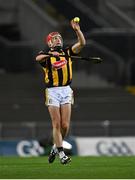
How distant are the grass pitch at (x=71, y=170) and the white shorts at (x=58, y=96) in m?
1.07

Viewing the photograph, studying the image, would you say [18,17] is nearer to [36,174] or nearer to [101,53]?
[101,53]

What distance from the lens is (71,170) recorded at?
13289 mm

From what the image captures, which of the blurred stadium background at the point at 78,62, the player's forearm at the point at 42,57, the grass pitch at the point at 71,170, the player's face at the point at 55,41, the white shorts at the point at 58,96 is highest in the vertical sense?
the player's face at the point at 55,41

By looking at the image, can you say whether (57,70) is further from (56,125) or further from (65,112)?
(56,125)

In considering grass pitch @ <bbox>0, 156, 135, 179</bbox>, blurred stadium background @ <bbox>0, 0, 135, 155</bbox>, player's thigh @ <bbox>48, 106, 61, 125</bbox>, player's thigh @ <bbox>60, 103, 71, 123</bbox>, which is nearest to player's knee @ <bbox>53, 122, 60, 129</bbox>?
player's thigh @ <bbox>48, 106, 61, 125</bbox>

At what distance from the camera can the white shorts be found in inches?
568

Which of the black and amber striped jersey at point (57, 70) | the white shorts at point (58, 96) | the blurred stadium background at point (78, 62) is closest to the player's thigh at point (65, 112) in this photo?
the white shorts at point (58, 96)

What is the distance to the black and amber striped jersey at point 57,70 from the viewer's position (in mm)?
14414

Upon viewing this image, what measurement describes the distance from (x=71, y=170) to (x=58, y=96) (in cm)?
165

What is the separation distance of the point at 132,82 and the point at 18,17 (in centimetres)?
583

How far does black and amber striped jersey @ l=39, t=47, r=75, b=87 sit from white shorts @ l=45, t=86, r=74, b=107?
9 centimetres

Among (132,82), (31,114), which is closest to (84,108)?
(31,114)

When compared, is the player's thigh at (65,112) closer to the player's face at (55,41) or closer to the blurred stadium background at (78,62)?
the player's face at (55,41)

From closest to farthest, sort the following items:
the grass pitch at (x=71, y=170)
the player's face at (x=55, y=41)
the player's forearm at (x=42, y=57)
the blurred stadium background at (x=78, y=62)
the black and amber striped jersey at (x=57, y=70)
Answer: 1. the grass pitch at (x=71, y=170)
2. the player's forearm at (x=42, y=57)
3. the black and amber striped jersey at (x=57, y=70)
4. the player's face at (x=55, y=41)
5. the blurred stadium background at (x=78, y=62)
